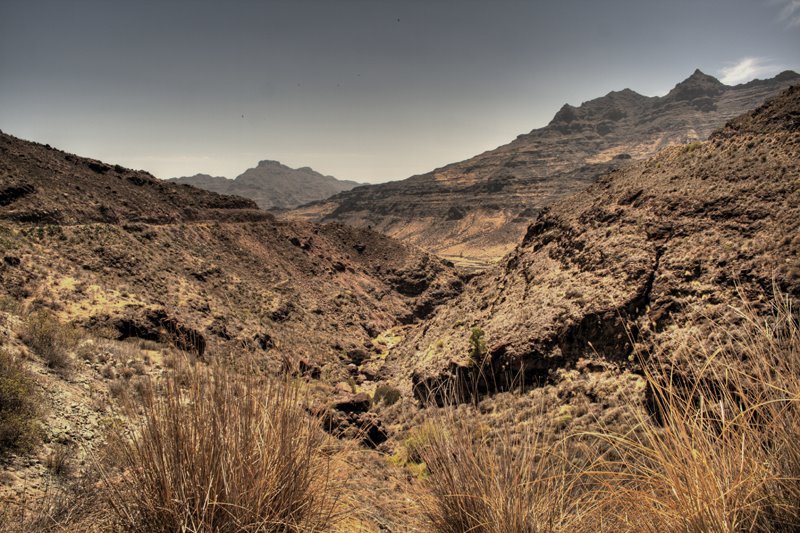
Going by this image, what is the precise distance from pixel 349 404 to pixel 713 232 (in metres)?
13.3

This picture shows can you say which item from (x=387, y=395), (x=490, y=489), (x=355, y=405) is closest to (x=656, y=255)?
(x=355, y=405)

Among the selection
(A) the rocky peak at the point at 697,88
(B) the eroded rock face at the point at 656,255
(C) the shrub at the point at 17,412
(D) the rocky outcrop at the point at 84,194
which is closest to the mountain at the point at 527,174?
(A) the rocky peak at the point at 697,88

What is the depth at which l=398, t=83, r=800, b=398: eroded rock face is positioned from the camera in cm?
1034

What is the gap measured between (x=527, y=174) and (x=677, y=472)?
5476 inches

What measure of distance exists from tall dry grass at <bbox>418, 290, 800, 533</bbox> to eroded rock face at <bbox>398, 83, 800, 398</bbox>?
19.2 ft

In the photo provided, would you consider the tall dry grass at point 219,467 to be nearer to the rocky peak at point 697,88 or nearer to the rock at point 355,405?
the rock at point 355,405

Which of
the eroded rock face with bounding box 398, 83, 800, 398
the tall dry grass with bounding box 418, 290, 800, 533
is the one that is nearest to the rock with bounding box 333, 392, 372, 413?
the eroded rock face with bounding box 398, 83, 800, 398

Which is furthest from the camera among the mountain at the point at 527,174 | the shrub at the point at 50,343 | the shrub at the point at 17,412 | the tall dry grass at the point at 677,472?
the mountain at the point at 527,174

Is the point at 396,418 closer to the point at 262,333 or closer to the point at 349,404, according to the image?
the point at 349,404

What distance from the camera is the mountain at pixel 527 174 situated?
352 ft

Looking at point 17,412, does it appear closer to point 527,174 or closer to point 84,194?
point 84,194

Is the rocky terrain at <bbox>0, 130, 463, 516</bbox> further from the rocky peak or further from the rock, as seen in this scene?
the rocky peak

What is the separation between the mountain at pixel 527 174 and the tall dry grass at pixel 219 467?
2965 inches

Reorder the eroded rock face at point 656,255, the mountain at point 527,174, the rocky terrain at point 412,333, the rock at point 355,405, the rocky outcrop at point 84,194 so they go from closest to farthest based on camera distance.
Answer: the rocky terrain at point 412,333
the eroded rock face at point 656,255
the rock at point 355,405
the rocky outcrop at point 84,194
the mountain at point 527,174
